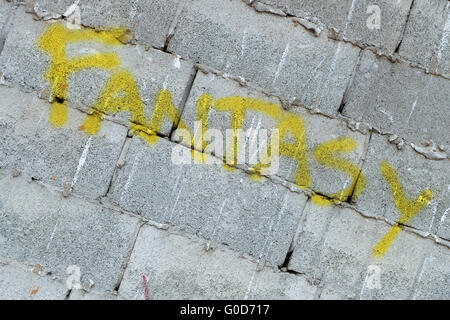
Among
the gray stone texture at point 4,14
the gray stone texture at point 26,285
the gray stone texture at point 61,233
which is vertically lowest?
the gray stone texture at point 26,285

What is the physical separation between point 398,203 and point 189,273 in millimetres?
1382

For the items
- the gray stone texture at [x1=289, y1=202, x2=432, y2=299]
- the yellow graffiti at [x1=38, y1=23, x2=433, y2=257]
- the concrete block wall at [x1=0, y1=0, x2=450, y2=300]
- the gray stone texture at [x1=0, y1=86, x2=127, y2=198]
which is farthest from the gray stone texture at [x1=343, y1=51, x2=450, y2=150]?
the gray stone texture at [x1=0, y1=86, x2=127, y2=198]

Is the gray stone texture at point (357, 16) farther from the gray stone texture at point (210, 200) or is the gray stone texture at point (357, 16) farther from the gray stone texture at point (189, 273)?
the gray stone texture at point (189, 273)

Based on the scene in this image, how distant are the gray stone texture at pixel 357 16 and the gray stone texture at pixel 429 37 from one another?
0.21ft

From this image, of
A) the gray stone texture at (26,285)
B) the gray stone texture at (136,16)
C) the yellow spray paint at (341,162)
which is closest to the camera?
the gray stone texture at (26,285)

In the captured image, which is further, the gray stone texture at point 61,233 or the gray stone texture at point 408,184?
the gray stone texture at point 408,184

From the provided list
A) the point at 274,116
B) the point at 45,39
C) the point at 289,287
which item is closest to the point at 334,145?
the point at 274,116

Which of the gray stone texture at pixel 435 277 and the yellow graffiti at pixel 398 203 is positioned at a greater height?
the yellow graffiti at pixel 398 203

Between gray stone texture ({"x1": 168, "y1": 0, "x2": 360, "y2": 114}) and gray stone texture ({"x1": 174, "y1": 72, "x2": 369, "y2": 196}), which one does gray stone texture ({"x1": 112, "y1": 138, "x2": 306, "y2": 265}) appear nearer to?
gray stone texture ({"x1": 174, "y1": 72, "x2": 369, "y2": 196})

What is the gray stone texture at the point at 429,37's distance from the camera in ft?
11.2

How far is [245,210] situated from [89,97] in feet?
3.81

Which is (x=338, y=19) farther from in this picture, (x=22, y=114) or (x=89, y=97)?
(x=22, y=114)

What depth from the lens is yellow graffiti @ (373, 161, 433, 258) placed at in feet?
11.0

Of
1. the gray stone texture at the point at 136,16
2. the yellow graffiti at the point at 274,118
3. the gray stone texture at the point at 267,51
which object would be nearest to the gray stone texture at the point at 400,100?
the gray stone texture at the point at 267,51
